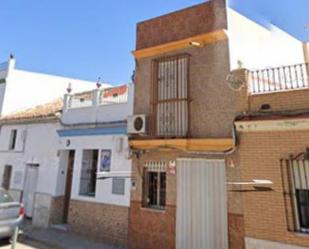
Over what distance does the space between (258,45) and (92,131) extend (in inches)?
276

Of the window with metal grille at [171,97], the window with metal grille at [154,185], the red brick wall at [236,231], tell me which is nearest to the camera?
the red brick wall at [236,231]

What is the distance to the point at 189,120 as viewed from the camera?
352 inches

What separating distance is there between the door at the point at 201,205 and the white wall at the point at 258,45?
10.6 feet

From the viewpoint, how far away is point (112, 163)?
10.6 m

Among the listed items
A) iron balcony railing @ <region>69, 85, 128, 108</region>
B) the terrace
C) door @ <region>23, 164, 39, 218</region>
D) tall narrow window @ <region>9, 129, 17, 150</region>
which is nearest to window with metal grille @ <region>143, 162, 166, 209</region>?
iron balcony railing @ <region>69, 85, 128, 108</region>

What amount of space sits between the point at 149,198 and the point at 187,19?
20.3 feet

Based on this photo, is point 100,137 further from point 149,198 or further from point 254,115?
point 254,115

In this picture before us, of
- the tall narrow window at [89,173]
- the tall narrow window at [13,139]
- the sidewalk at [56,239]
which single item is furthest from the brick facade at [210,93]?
the tall narrow window at [13,139]

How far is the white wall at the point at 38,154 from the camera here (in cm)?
1279

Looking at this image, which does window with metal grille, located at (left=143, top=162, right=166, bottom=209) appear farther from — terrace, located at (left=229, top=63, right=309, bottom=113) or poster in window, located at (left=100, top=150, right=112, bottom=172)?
terrace, located at (left=229, top=63, right=309, bottom=113)

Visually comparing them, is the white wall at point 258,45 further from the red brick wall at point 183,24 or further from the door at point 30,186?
the door at point 30,186

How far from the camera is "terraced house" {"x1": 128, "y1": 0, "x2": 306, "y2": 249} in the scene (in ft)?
25.7

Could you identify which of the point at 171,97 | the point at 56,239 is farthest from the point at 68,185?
the point at 171,97

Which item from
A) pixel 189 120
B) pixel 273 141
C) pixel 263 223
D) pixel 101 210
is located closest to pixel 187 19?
pixel 189 120
